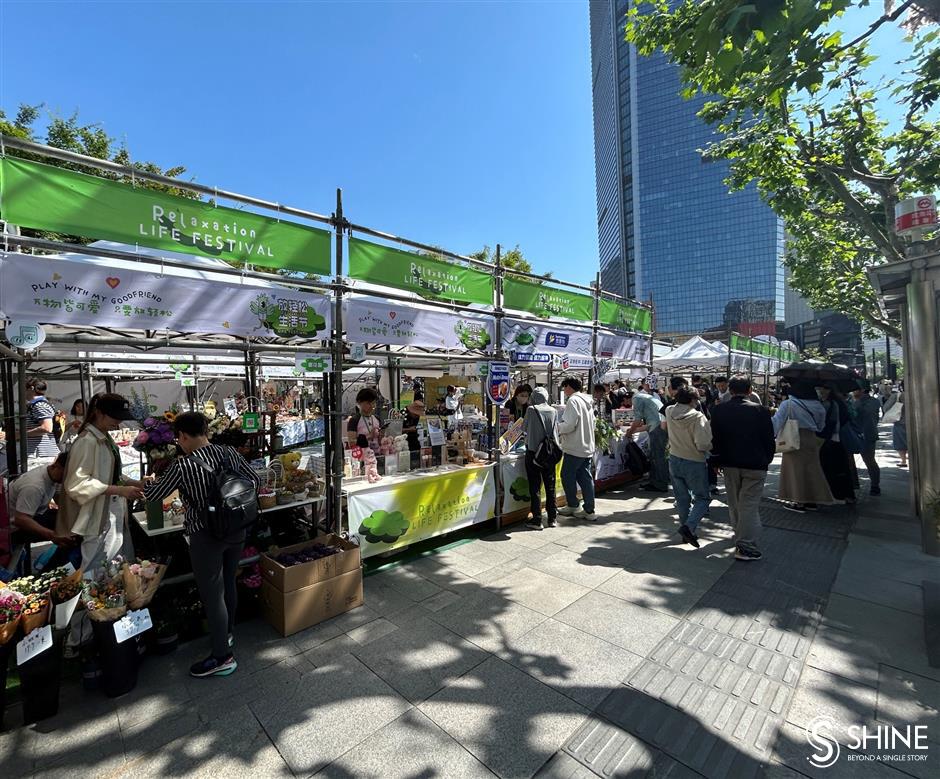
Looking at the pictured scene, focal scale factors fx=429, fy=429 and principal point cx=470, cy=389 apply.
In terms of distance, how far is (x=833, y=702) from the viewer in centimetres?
248

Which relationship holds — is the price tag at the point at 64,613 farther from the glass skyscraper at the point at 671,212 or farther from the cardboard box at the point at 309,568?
the glass skyscraper at the point at 671,212

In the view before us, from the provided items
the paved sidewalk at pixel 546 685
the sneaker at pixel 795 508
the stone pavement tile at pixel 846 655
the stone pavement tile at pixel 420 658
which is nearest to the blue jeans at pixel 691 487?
the paved sidewalk at pixel 546 685

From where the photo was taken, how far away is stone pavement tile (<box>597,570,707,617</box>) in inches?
143

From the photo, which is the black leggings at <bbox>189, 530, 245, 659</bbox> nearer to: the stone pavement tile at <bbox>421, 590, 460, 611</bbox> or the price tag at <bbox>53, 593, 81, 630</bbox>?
the price tag at <bbox>53, 593, 81, 630</bbox>

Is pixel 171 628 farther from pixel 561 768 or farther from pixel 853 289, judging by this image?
pixel 853 289

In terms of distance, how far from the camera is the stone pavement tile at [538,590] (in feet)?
12.1

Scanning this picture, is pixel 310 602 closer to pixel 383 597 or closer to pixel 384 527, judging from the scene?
pixel 383 597

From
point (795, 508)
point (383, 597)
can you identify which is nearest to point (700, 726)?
point (383, 597)

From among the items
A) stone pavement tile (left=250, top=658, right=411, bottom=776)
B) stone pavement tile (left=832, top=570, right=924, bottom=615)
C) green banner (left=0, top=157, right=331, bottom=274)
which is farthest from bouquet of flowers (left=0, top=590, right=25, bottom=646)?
stone pavement tile (left=832, top=570, right=924, bottom=615)

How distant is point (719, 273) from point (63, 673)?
9607 cm

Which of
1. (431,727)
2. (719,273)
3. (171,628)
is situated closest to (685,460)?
(431,727)

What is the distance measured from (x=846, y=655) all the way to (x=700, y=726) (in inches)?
56.7

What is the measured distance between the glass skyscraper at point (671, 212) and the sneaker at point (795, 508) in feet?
221

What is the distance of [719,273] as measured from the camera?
267ft
